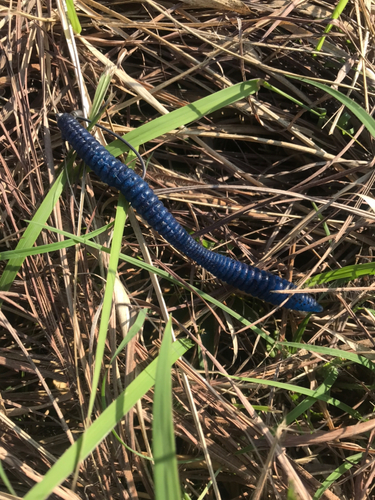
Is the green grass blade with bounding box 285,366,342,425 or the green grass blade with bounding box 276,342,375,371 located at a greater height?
the green grass blade with bounding box 276,342,375,371

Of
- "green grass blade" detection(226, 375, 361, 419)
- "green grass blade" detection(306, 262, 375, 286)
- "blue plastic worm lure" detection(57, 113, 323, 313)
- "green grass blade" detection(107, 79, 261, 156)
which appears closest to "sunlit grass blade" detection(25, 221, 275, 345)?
"blue plastic worm lure" detection(57, 113, 323, 313)

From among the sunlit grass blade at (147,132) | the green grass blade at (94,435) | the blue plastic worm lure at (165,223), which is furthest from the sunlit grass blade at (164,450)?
the sunlit grass blade at (147,132)

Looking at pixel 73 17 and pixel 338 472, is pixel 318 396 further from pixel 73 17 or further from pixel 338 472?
pixel 73 17

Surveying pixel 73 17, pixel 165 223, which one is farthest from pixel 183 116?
pixel 73 17

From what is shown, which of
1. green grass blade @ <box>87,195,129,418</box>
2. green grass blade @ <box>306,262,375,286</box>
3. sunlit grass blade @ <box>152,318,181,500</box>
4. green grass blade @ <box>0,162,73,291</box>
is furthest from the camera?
green grass blade @ <box>306,262,375,286</box>

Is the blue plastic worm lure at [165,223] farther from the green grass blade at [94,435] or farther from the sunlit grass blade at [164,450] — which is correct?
the sunlit grass blade at [164,450]

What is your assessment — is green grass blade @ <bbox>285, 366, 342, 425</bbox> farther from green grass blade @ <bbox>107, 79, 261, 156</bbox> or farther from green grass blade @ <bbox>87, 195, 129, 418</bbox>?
green grass blade @ <bbox>107, 79, 261, 156</bbox>
